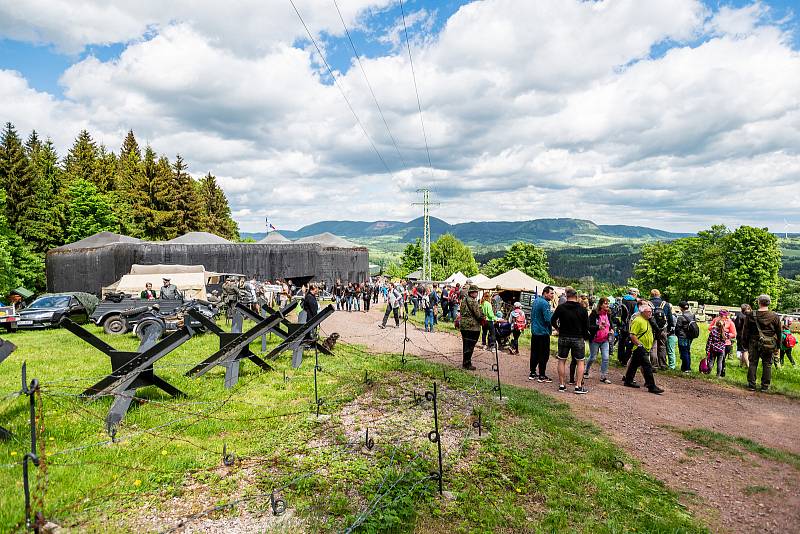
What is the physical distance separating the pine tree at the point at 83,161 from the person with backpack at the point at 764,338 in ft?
A: 185

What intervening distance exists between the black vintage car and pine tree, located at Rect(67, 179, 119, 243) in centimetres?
2728

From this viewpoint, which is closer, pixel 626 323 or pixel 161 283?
pixel 626 323

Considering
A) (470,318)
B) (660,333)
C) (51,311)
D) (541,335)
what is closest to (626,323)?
(660,333)

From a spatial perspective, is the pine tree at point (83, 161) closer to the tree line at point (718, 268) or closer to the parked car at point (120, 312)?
the parked car at point (120, 312)

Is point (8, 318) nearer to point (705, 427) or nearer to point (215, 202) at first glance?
point (705, 427)

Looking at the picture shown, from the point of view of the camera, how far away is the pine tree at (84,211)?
4231 centimetres

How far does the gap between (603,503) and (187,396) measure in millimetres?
6710

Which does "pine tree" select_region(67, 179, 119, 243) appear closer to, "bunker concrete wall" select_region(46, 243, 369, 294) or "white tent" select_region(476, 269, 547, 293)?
"bunker concrete wall" select_region(46, 243, 369, 294)

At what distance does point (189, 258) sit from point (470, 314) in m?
32.6

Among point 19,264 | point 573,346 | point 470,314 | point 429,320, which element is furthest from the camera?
point 19,264

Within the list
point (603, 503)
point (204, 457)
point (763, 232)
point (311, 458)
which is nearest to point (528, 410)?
point (603, 503)

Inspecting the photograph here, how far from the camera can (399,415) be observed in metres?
7.03

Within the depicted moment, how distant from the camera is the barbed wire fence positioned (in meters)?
4.23

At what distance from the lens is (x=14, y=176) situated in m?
39.2
